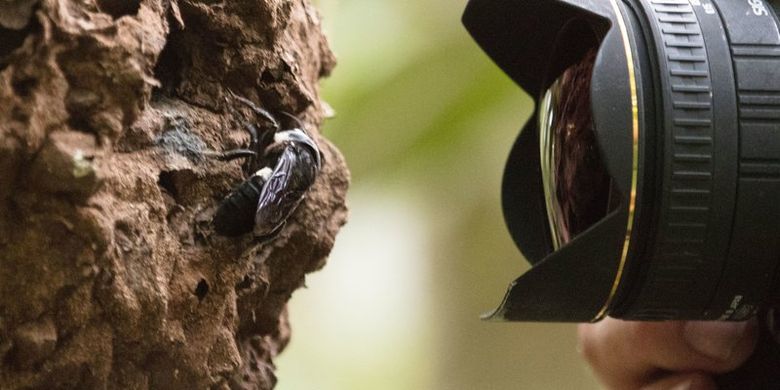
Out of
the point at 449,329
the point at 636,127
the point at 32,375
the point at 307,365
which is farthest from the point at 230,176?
the point at 449,329

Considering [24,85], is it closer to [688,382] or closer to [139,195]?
[139,195]

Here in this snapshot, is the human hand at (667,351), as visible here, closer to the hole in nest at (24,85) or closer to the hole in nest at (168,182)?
the hole in nest at (168,182)

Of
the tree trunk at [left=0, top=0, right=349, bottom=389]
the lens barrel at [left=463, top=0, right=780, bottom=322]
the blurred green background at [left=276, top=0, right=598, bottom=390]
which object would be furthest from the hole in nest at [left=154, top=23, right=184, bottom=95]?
the blurred green background at [left=276, top=0, right=598, bottom=390]

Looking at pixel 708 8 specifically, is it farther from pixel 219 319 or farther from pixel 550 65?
pixel 219 319

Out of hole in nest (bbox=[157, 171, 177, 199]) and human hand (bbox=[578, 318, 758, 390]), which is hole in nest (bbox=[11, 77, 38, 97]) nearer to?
hole in nest (bbox=[157, 171, 177, 199])

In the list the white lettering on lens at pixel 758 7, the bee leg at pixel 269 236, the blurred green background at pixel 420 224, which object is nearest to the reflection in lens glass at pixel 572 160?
the white lettering on lens at pixel 758 7

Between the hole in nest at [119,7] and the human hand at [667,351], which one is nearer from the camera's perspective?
the hole in nest at [119,7]
